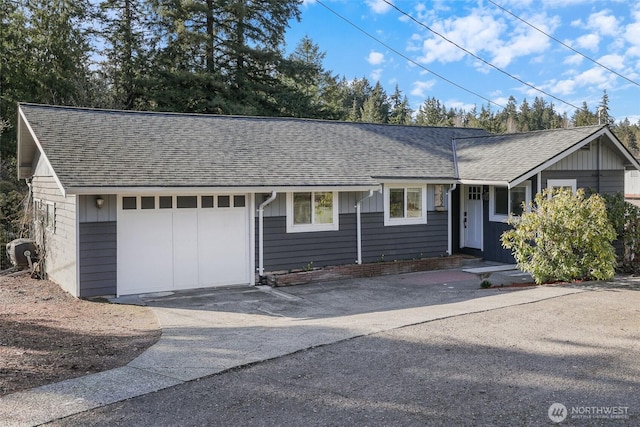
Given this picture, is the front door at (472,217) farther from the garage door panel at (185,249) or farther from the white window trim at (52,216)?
the white window trim at (52,216)

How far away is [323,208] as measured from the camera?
13.2 metres

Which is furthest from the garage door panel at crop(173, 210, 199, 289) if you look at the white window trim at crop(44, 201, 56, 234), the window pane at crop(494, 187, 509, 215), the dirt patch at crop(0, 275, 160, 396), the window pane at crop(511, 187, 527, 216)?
the window pane at crop(511, 187, 527, 216)

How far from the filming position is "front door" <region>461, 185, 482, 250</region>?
15.3 m

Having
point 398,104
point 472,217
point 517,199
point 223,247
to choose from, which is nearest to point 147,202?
point 223,247

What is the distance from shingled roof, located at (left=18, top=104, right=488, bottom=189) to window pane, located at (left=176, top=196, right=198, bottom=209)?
491 mm

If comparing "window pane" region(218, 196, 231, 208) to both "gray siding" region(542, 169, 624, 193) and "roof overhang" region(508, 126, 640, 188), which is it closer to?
"roof overhang" region(508, 126, 640, 188)

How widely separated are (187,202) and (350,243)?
4449 mm

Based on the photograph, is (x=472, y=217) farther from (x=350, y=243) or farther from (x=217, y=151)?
(x=217, y=151)

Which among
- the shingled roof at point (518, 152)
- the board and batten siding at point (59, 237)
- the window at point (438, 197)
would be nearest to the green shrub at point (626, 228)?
the shingled roof at point (518, 152)

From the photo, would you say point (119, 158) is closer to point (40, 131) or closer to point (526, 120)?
point (40, 131)

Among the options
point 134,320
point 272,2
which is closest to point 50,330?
point 134,320

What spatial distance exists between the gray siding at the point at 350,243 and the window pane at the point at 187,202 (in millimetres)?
1752

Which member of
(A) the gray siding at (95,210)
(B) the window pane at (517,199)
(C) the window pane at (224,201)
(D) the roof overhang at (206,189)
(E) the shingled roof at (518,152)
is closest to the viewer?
(D) the roof overhang at (206,189)

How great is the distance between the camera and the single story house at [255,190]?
10.7 m
